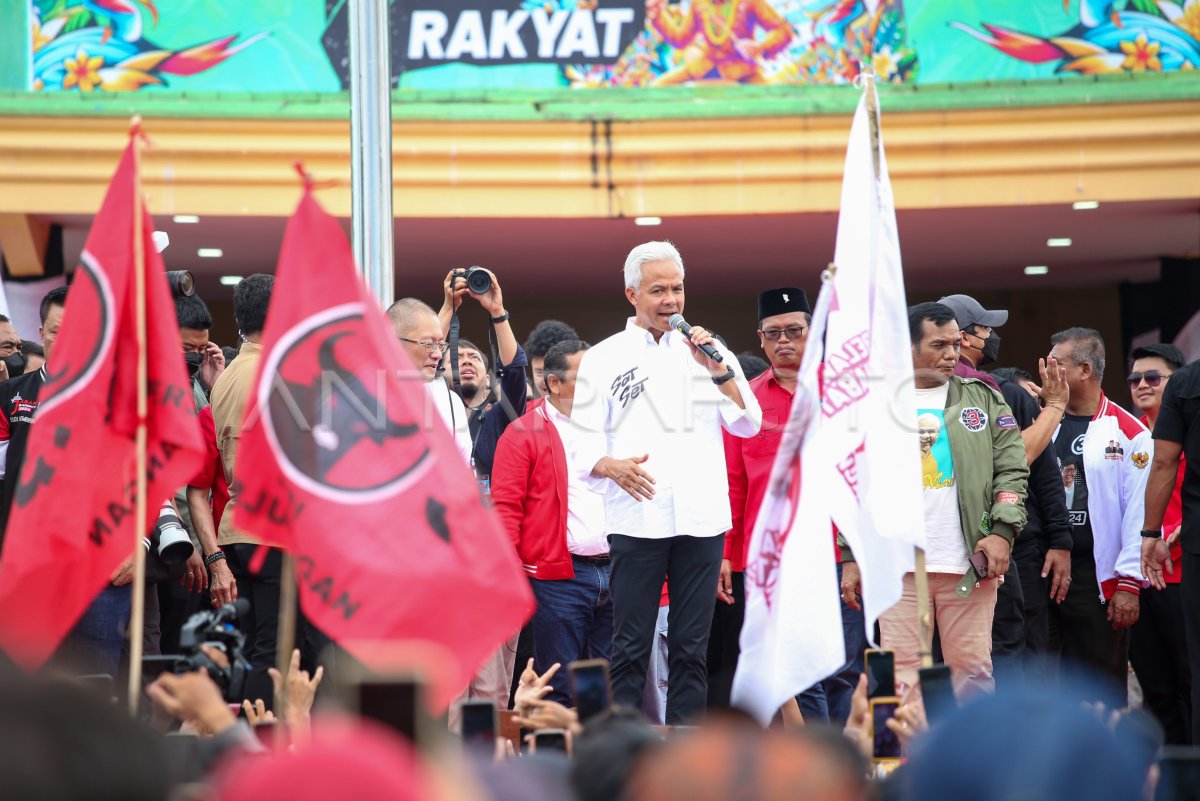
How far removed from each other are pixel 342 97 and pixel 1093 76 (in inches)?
213

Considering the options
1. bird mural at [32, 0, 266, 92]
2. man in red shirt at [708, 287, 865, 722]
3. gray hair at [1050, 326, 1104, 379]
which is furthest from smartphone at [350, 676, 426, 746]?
bird mural at [32, 0, 266, 92]

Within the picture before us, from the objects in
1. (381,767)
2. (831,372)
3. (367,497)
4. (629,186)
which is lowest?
(381,767)

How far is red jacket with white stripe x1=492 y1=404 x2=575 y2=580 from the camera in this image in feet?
21.5

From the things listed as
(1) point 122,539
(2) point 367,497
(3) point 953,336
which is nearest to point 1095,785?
(2) point 367,497

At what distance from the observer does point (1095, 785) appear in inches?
76.5

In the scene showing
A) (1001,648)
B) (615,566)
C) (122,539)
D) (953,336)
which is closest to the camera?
(122,539)

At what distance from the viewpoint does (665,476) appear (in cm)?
555

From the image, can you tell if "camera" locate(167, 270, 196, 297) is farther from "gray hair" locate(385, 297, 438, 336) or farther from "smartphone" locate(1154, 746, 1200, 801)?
"smartphone" locate(1154, 746, 1200, 801)

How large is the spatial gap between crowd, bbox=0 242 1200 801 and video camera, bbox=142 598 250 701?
0.01m

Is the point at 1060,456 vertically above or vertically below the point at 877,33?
below

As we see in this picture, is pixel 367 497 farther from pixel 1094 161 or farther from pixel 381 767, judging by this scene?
pixel 1094 161

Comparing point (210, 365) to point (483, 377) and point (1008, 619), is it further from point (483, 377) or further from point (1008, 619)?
point (1008, 619)

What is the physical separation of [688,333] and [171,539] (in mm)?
2112

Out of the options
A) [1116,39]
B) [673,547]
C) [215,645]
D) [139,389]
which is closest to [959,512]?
[673,547]
